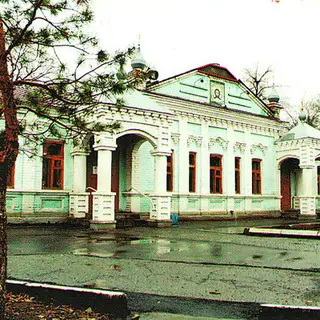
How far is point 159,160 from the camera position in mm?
18172

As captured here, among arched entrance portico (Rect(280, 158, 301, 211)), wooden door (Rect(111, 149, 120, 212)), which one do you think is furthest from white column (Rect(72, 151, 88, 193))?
arched entrance portico (Rect(280, 158, 301, 211))

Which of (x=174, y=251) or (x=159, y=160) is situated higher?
(x=159, y=160)

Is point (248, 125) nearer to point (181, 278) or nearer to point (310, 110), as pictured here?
point (181, 278)

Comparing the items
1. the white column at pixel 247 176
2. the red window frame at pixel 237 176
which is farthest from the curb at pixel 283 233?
the white column at pixel 247 176

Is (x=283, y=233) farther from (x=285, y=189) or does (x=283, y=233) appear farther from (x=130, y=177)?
(x=285, y=189)

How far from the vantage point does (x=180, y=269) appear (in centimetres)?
787

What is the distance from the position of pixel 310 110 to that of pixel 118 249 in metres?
47.1

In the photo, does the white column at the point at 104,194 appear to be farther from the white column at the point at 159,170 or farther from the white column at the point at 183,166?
the white column at the point at 183,166

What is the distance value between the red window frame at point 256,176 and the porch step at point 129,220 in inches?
349

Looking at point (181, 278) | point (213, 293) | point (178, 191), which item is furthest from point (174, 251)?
point (178, 191)

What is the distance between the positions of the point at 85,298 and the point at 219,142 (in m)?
19.8

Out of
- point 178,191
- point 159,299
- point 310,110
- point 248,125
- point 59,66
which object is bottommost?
Answer: point 159,299

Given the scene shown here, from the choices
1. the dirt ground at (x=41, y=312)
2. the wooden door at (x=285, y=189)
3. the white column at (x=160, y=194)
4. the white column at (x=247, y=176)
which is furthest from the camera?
the wooden door at (x=285, y=189)

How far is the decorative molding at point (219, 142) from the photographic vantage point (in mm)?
23781
